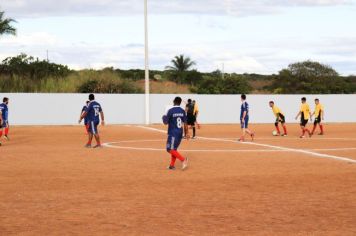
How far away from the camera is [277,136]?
32.2 meters

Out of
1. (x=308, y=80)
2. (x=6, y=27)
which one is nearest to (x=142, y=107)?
(x=6, y=27)

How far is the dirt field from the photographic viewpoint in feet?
31.0

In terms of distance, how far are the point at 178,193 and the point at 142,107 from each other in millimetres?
36207

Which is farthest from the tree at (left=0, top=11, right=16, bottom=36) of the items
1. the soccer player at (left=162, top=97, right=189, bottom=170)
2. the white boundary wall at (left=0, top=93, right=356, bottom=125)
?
the soccer player at (left=162, top=97, right=189, bottom=170)

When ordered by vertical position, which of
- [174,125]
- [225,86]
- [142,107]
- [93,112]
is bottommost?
[142,107]

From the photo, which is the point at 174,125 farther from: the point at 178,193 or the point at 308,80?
the point at 308,80

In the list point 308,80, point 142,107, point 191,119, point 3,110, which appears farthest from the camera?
point 308,80

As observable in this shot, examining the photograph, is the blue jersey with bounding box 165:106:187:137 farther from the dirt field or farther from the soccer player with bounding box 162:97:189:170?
the dirt field

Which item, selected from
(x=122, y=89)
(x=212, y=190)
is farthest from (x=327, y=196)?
(x=122, y=89)

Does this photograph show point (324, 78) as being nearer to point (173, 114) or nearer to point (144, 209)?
point (173, 114)

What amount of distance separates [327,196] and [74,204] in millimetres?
4493

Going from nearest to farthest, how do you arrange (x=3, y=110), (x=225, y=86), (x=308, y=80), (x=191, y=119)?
(x=3, y=110) → (x=191, y=119) → (x=225, y=86) → (x=308, y=80)

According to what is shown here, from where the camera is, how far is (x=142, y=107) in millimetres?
48656

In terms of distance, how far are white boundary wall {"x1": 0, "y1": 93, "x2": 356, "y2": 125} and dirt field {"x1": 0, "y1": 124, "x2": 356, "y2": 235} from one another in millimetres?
24135
